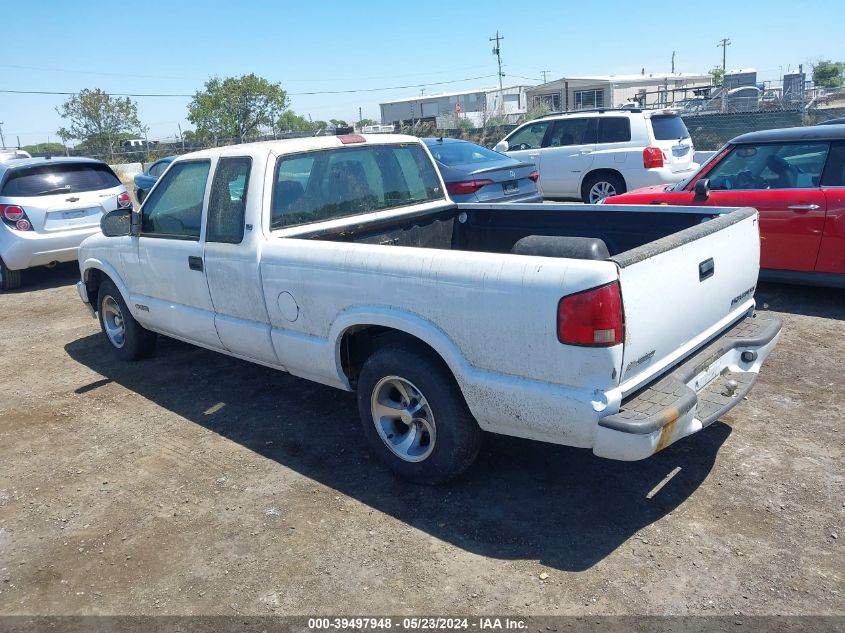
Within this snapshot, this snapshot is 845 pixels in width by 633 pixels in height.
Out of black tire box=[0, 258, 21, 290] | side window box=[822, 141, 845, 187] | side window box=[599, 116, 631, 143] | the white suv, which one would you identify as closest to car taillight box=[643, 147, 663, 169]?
the white suv

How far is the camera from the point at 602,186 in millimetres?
12281

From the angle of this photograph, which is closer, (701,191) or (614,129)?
(701,191)

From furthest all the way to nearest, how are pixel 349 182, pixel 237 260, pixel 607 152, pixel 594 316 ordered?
pixel 607 152
pixel 349 182
pixel 237 260
pixel 594 316

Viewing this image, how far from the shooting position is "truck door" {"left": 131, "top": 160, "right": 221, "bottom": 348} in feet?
16.5

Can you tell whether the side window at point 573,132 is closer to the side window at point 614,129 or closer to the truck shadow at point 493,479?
the side window at point 614,129

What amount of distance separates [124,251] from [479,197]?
16.7 ft

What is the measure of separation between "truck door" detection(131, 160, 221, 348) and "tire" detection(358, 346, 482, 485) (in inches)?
63.7

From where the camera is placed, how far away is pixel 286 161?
4660 mm

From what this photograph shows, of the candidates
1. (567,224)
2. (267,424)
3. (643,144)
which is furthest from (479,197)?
(267,424)

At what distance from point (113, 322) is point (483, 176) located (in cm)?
515

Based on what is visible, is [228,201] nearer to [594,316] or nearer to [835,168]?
[594,316]

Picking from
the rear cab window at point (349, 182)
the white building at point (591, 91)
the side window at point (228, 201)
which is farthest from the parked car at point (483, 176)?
the white building at point (591, 91)

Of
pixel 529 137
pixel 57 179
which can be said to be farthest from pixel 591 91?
pixel 57 179

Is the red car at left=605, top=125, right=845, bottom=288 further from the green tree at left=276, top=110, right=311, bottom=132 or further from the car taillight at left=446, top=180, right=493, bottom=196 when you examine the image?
the green tree at left=276, top=110, right=311, bottom=132
